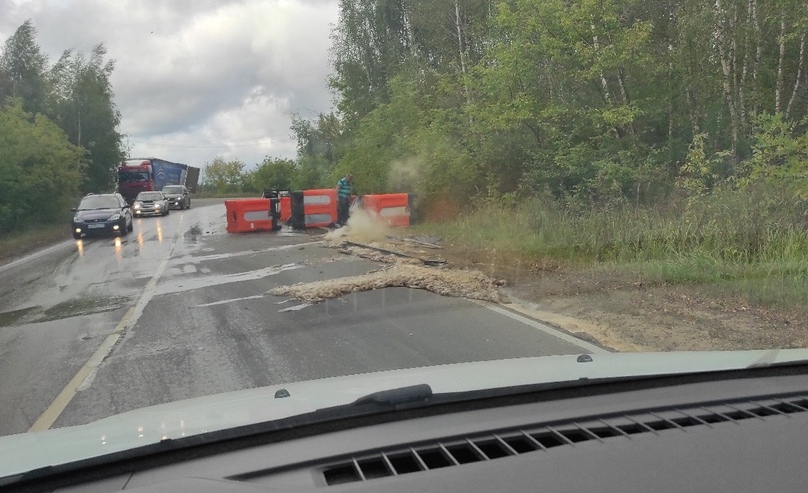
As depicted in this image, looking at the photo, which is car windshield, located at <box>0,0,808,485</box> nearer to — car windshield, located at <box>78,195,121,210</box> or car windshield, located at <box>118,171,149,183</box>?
car windshield, located at <box>78,195,121,210</box>

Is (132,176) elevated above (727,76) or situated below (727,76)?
below

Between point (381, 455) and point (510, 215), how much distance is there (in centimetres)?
1601

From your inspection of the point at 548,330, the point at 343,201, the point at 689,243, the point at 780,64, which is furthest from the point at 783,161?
the point at 343,201

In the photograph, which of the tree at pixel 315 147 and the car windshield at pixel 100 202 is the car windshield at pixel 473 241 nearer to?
A: the car windshield at pixel 100 202

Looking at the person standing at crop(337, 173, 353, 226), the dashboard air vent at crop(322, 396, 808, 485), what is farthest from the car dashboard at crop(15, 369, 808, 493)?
the person standing at crop(337, 173, 353, 226)

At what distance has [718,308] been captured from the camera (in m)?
8.72

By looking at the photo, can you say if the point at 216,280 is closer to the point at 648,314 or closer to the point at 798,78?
the point at 648,314

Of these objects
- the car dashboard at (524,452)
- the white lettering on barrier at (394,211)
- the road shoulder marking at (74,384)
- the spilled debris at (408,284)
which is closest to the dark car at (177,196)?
the white lettering on barrier at (394,211)

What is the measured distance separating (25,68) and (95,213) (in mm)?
25788

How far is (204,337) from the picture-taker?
838cm

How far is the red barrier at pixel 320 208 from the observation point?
24547 millimetres

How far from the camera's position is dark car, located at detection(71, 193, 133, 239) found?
1044 inches

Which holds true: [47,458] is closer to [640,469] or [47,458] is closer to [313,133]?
[640,469]

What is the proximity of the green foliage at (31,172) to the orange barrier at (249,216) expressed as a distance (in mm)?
10671
